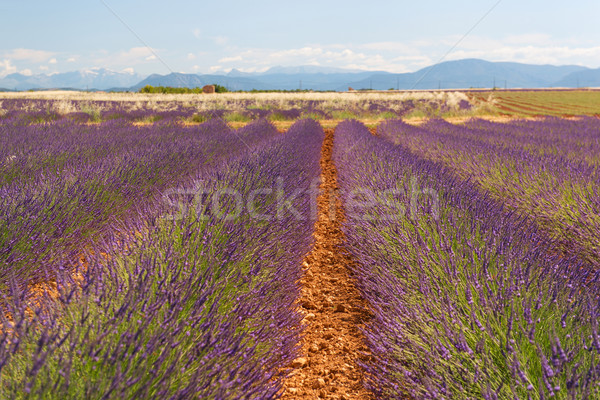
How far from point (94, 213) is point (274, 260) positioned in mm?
1771

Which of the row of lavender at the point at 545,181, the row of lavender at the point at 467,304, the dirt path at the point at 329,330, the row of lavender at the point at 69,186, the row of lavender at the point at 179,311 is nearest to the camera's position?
the row of lavender at the point at 179,311

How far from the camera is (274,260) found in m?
2.12

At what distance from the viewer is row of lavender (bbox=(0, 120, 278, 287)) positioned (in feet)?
7.26

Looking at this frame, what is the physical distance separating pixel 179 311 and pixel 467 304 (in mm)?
1135

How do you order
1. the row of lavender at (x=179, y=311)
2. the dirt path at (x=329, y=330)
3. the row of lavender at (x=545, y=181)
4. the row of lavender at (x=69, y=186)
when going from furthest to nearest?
the row of lavender at (x=545, y=181), the row of lavender at (x=69, y=186), the dirt path at (x=329, y=330), the row of lavender at (x=179, y=311)

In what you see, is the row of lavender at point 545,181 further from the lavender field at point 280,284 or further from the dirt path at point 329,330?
the dirt path at point 329,330

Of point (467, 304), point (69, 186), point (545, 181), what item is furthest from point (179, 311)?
point (545, 181)

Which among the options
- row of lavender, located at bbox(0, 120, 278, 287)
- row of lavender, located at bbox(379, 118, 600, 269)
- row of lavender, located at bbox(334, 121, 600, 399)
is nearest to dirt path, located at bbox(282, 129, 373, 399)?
row of lavender, located at bbox(334, 121, 600, 399)

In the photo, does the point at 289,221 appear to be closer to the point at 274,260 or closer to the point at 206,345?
the point at 274,260

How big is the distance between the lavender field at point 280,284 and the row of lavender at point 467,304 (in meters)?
0.01

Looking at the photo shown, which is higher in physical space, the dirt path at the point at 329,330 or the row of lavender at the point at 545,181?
the row of lavender at the point at 545,181

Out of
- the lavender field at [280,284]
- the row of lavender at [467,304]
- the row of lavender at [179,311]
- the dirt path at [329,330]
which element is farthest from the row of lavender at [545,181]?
the row of lavender at [179,311]

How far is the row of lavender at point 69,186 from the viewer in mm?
2213

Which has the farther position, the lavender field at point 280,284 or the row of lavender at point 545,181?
the row of lavender at point 545,181
